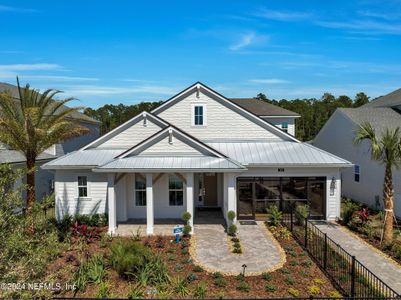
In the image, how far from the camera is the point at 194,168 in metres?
14.7

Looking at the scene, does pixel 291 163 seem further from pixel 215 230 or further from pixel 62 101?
pixel 62 101

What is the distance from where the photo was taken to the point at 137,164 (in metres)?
15.2

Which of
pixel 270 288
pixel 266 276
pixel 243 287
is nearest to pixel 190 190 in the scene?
pixel 266 276

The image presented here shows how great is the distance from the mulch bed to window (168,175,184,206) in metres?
4.67

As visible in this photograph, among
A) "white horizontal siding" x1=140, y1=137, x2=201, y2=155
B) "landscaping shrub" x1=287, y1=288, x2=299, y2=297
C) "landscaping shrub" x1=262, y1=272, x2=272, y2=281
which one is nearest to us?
"landscaping shrub" x1=287, y1=288, x2=299, y2=297

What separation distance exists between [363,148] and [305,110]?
53.6 metres

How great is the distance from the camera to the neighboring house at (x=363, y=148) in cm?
1852

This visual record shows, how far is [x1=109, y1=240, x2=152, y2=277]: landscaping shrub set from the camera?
393 inches

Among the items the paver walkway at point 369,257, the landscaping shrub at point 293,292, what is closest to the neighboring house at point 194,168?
the paver walkway at point 369,257

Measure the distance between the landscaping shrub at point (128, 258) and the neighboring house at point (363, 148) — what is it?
14.6 metres

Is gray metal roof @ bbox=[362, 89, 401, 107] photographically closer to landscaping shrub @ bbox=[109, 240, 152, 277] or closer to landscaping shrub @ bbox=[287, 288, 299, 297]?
landscaping shrub @ bbox=[287, 288, 299, 297]

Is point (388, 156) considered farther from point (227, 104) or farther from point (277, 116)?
point (277, 116)

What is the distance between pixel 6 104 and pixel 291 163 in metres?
14.2

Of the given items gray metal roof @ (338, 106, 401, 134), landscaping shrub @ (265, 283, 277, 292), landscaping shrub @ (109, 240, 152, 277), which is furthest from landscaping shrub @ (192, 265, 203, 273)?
gray metal roof @ (338, 106, 401, 134)
